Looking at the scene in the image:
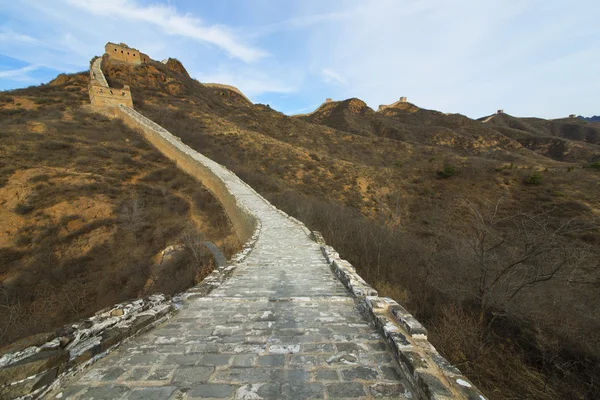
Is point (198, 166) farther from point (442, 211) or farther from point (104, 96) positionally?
point (442, 211)

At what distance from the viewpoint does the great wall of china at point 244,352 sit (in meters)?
1.96

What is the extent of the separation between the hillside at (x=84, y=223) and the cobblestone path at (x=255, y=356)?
4621 millimetres

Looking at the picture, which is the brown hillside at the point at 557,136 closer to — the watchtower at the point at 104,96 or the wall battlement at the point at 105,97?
the wall battlement at the point at 105,97

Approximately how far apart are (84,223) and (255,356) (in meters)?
13.4

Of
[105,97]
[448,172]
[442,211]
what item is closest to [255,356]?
[442,211]

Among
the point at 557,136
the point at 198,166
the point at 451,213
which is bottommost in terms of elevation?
the point at 451,213

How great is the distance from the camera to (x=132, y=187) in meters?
14.9

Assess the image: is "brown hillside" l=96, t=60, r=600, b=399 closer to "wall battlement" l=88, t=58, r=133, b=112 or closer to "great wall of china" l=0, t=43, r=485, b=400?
"wall battlement" l=88, t=58, r=133, b=112

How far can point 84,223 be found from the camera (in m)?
11.9

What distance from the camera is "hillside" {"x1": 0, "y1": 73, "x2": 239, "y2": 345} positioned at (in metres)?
8.69

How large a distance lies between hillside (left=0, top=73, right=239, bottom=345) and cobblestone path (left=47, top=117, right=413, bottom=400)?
4621 millimetres

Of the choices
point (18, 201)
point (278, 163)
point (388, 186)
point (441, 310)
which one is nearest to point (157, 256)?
point (18, 201)

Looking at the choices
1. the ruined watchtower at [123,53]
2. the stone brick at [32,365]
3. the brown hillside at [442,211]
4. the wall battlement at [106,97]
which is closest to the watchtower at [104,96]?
the wall battlement at [106,97]

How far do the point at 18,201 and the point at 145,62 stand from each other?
33319 millimetres
